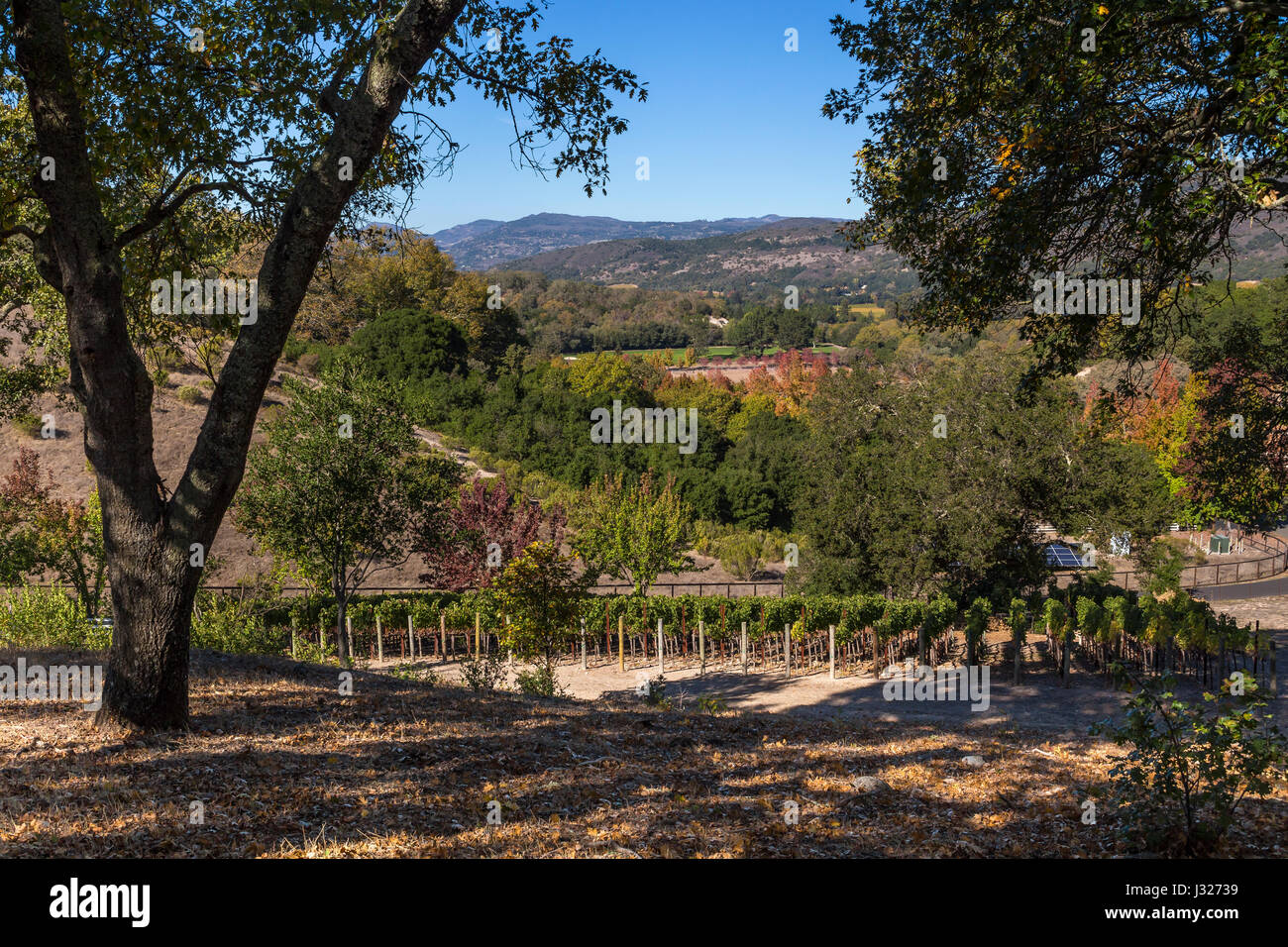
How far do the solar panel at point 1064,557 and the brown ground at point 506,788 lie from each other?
30770 mm

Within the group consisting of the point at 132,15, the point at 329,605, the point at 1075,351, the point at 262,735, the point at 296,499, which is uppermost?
the point at 132,15

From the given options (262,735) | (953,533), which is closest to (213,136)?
(262,735)

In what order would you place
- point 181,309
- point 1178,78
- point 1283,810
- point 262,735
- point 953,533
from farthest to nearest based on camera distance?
point 953,533 → point 181,309 → point 1178,78 → point 262,735 → point 1283,810

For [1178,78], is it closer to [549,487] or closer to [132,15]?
[132,15]

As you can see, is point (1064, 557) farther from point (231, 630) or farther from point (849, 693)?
point (231, 630)

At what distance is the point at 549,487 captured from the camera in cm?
3984

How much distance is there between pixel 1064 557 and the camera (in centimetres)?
3753

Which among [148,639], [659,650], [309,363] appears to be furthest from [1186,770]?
[309,363]

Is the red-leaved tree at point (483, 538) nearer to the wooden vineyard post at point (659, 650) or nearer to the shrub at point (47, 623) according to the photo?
the wooden vineyard post at point (659, 650)

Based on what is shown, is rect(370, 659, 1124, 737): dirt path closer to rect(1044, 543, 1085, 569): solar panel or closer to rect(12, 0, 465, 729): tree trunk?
rect(12, 0, 465, 729): tree trunk

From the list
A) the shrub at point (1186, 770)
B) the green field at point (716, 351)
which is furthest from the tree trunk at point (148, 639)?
the green field at point (716, 351)

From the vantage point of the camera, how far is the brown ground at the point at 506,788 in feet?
14.6

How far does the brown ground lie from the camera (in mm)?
4449
